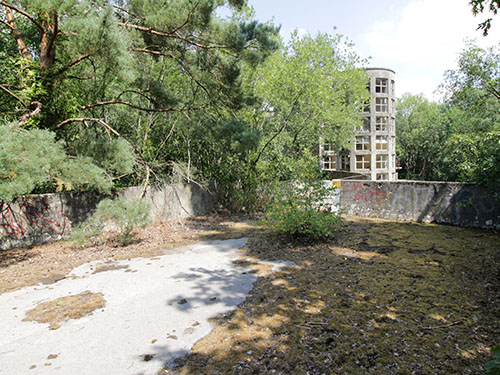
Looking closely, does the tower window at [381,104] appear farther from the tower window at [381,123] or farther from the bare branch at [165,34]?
the bare branch at [165,34]

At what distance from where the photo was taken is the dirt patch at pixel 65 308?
334 centimetres

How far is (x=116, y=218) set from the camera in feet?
20.5

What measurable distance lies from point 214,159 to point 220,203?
1.70 m

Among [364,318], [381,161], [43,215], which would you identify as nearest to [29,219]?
[43,215]

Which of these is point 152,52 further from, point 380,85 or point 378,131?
point 380,85

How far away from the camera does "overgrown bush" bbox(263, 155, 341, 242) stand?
19.5ft

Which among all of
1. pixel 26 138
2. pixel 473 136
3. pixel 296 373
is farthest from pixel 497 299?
pixel 26 138

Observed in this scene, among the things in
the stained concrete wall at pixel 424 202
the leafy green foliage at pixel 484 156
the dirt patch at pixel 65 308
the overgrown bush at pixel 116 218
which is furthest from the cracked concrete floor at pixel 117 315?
the leafy green foliage at pixel 484 156

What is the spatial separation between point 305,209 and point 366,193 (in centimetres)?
434

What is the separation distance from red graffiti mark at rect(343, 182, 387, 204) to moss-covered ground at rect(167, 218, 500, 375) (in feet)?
12.2

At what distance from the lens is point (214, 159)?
1138 centimetres

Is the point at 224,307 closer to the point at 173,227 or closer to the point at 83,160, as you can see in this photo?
the point at 83,160

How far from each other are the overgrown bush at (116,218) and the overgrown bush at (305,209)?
280 cm

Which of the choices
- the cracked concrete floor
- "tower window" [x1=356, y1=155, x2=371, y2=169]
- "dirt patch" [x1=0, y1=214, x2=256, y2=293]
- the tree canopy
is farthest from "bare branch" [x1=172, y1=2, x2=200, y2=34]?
"tower window" [x1=356, y1=155, x2=371, y2=169]
